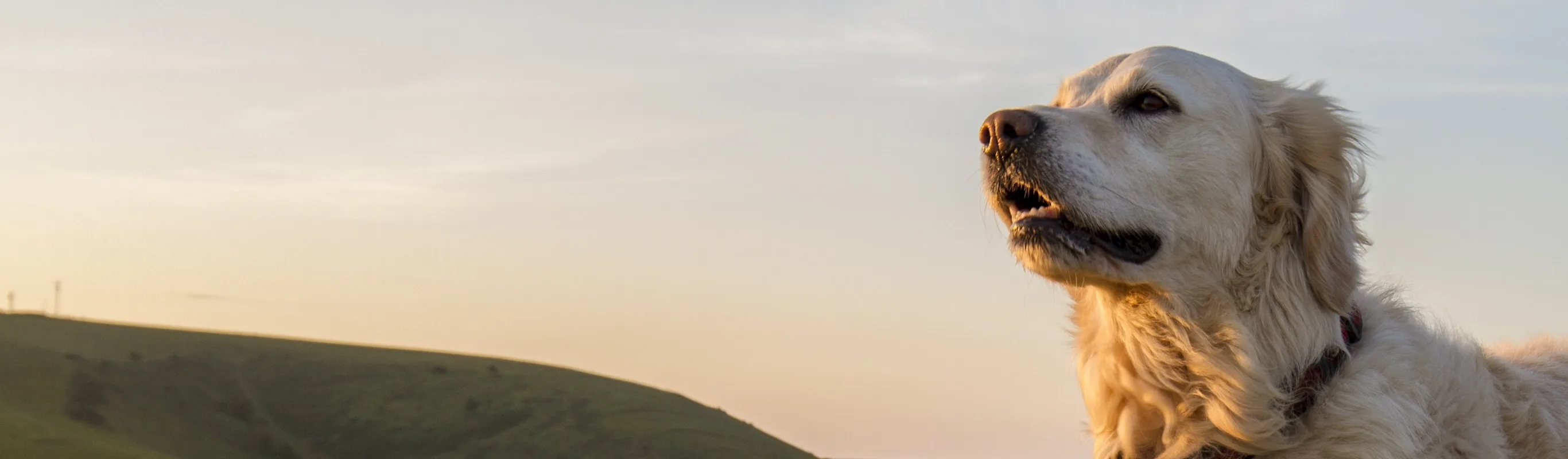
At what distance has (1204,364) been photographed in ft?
20.5

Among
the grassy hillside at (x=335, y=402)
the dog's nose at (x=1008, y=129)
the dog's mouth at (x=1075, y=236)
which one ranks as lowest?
the dog's mouth at (x=1075, y=236)

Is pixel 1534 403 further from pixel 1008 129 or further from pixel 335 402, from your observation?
pixel 335 402

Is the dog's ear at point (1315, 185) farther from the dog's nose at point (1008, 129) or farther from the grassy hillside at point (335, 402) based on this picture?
the grassy hillside at point (335, 402)

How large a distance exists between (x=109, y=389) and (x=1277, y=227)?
130153mm

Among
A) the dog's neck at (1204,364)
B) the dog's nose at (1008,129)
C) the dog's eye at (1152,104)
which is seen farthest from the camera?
the dog's eye at (1152,104)

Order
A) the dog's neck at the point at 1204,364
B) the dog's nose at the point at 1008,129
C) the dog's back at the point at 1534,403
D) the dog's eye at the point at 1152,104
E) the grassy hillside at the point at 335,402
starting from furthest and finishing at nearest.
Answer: the grassy hillside at the point at 335,402
the dog's back at the point at 1534,403
the dog's eye at the point at 1152,104
the dog's nose at the point at 1008,129
the dog's neck at the point at 1204,364

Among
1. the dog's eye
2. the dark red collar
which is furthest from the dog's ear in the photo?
the dog's eye

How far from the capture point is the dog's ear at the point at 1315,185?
6.27 meters

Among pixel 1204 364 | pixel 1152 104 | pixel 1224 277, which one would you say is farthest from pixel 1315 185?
pixel 1204 364

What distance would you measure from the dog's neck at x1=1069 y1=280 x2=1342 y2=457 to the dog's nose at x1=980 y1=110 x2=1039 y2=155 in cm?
85

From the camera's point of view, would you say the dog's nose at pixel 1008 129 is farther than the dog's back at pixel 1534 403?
No

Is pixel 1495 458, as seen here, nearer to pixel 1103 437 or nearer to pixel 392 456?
pixel 1103 437

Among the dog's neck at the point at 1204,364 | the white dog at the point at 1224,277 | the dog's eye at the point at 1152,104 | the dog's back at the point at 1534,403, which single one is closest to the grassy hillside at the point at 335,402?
the dog's back at the point at 1534,403

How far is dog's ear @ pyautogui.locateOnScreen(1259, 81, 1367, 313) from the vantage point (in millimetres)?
6266
